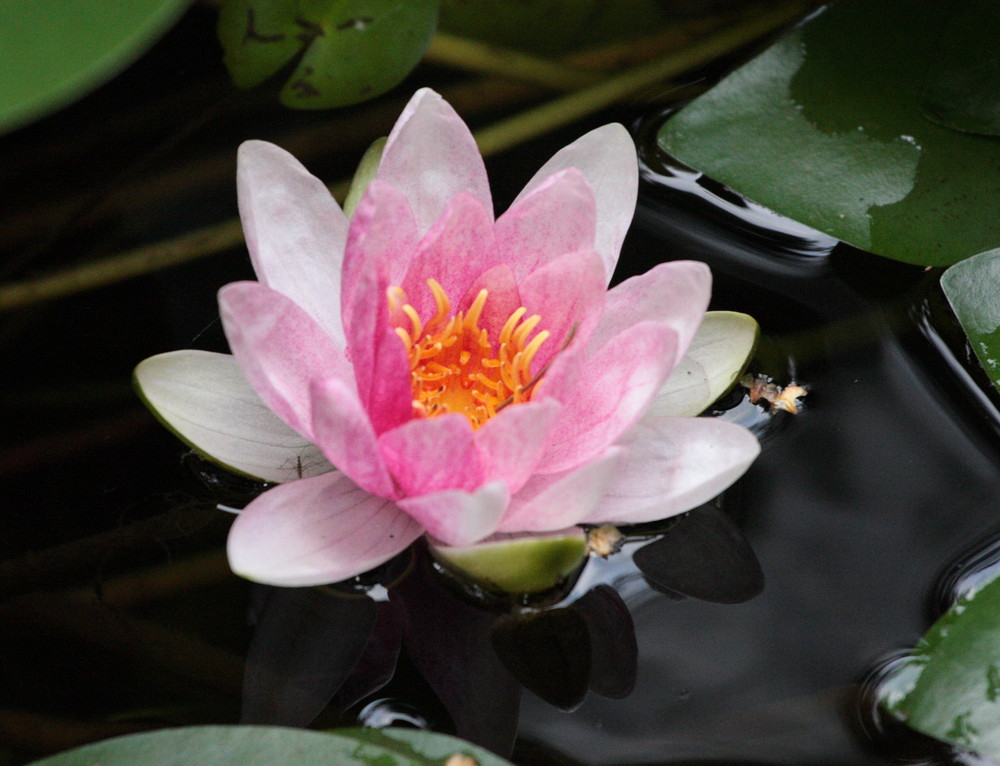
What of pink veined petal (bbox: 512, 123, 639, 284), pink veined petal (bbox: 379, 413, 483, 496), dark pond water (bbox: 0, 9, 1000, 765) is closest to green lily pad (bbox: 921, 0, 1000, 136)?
dark pond water (bbox: 0, 9, 1000, 765)

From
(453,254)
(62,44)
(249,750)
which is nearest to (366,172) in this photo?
(453,254)

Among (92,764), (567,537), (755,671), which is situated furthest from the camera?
(755,671)

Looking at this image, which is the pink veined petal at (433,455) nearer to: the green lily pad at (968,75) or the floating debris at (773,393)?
the floating debris at (773,393)

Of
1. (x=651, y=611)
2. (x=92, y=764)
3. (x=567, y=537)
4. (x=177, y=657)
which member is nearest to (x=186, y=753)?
(x=92, y=764)

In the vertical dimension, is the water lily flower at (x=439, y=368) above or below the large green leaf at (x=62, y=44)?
below

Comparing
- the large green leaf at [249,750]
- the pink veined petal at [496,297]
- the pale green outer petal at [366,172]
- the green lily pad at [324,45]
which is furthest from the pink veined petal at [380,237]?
the green lily pad at [324,45]

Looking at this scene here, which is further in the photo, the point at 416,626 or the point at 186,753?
the point at 416,626

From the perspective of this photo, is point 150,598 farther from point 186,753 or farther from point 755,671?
point 755,671
